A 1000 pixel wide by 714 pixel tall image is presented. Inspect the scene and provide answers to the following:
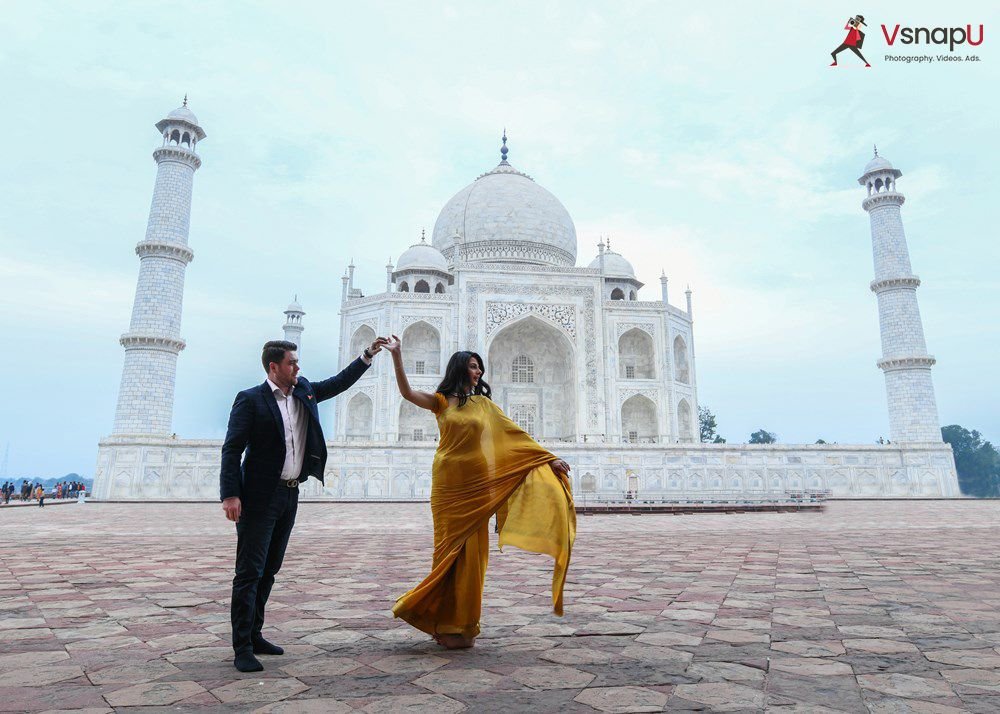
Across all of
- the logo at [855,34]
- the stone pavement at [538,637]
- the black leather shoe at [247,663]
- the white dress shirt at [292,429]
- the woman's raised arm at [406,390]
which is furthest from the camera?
the logo at [855,34]

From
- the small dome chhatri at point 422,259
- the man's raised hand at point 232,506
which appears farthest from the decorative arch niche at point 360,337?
the man's raised hand at point 232,506

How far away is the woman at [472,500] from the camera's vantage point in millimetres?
2729

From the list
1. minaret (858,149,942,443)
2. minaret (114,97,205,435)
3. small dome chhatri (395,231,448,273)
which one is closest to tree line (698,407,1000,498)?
minaret (858,149,942,443)

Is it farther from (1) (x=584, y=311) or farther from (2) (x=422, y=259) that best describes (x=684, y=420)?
(2) (x=422, y=259)

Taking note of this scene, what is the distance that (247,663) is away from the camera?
91.4 inches

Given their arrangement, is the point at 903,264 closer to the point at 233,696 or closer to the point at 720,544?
the point at 720,544

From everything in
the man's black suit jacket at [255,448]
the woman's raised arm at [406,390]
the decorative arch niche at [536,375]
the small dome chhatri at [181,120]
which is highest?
the small dome chhatri at [181,120]

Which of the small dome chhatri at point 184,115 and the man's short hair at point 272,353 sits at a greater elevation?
the small dome chhatri at point 184,115

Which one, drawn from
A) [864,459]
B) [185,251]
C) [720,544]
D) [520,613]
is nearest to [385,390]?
[185,251]

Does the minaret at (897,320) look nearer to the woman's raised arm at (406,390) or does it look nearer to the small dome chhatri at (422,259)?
the small dome chhatri at (422,259)

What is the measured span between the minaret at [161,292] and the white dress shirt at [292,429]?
61.3 feet

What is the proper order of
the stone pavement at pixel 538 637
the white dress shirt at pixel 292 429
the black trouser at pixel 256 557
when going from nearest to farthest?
1. the stone pavement at pixel 538 637
2. the black trouser at pixel 256 557
3. the white dress shirt at pixel 292 429

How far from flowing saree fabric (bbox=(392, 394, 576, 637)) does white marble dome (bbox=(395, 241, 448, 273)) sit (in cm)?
2662

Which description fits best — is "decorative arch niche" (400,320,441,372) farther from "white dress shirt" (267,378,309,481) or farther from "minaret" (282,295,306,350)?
"white dress shirt" (267,378,309,481)
